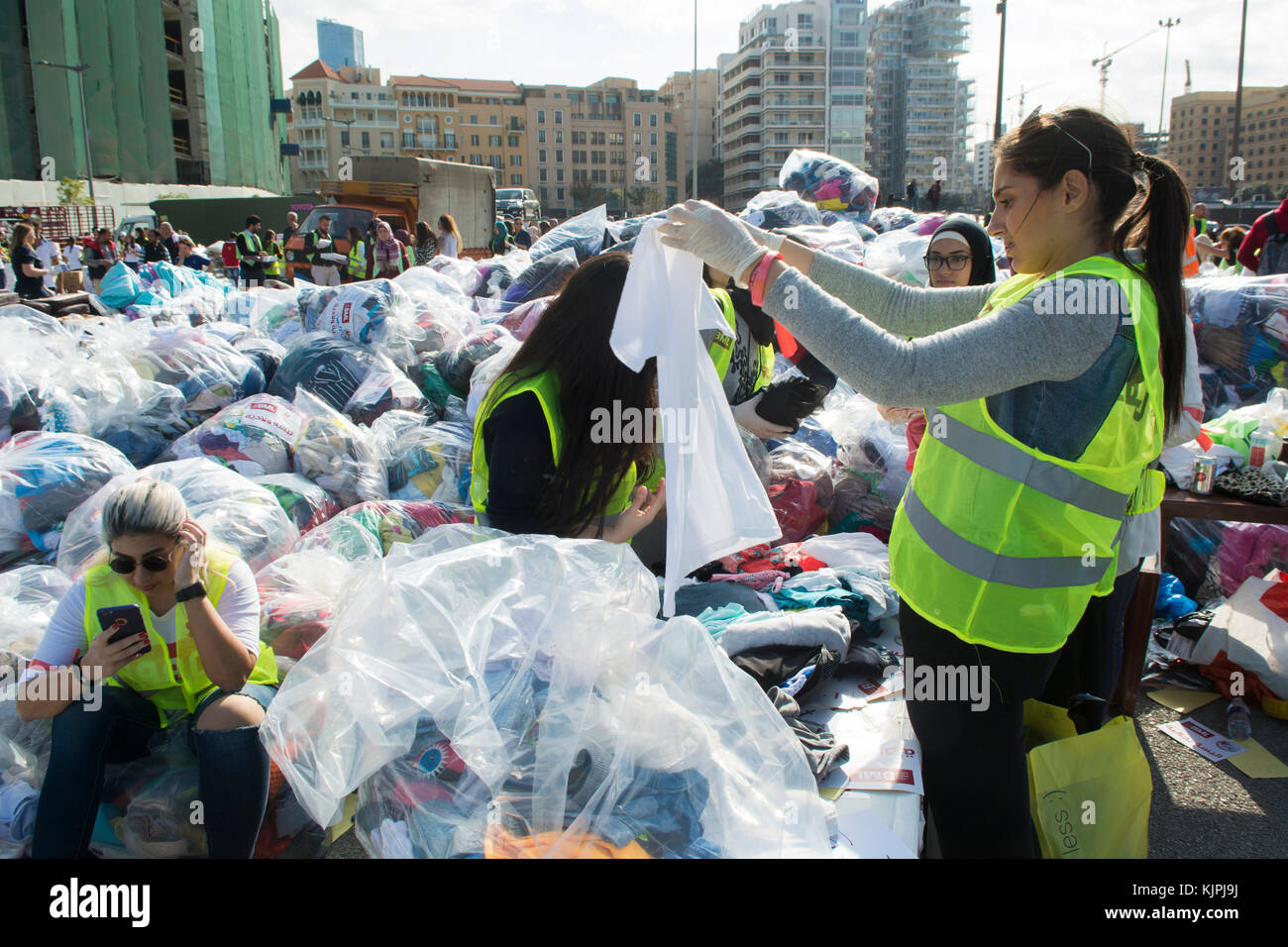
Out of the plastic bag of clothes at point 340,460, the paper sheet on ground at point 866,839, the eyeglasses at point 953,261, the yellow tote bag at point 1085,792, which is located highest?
the eyeglasses at point 953,261

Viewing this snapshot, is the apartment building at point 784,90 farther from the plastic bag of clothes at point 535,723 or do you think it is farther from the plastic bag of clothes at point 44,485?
the plastic bag of clothes at point 535,723

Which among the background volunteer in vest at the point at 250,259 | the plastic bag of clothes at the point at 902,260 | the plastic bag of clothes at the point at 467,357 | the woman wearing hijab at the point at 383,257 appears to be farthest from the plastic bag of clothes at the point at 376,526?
the background volunteer in vest at the point at 250,259

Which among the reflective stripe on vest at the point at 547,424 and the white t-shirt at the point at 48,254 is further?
the white t-shirt at the point at 48,254

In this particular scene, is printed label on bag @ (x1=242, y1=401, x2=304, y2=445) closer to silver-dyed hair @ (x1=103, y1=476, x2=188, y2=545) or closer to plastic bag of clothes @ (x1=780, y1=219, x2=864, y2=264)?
silver-dyed hair @ (x1=103, y1=476, x2=188, y2=545)

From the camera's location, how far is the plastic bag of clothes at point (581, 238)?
6543mm

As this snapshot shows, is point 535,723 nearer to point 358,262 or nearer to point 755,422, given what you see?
point 755,422

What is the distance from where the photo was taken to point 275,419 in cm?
375

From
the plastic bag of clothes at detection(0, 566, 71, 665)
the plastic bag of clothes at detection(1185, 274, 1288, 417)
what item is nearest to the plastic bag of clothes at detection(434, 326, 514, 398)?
the plastic bag of clothes at detection(0, 566, 71, 665)

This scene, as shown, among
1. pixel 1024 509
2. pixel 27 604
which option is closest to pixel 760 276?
pixel 1024 509

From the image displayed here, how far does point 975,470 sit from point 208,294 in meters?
7.52

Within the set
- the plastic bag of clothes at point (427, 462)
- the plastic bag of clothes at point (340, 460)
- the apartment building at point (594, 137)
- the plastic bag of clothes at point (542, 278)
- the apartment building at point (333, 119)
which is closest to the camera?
the plastic bag of clothes at point (340, 460)

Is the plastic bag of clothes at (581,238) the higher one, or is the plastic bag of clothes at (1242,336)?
the plastic bag of clothes at (581,238)

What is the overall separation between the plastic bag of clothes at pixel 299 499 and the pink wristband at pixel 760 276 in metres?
2.44
